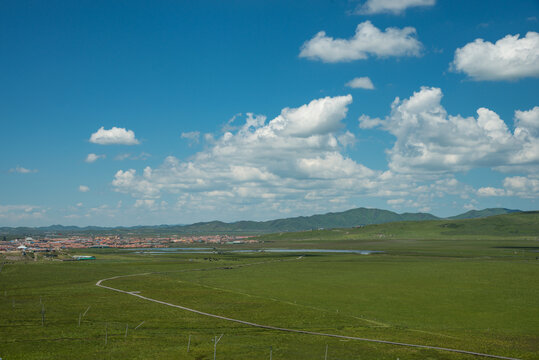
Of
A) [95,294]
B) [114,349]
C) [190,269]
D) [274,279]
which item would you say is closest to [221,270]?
[190,269]

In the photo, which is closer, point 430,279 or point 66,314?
point 66,314

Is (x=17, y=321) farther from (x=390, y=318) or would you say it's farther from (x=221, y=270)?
(x=221, y=270)

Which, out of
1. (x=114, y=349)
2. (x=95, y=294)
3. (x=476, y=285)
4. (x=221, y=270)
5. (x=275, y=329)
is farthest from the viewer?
(x=221, y=270)

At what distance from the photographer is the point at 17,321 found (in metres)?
70.0

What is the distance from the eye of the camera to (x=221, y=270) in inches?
6289

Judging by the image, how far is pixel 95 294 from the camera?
9875 centimetres

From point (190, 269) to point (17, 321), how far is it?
317ft

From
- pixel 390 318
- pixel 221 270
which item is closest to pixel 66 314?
pixel 390 318

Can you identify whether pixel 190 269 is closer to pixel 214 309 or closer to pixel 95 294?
pixel 95 294

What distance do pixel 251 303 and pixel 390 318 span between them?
89.0ft

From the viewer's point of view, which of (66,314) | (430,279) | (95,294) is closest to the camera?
(66,314)

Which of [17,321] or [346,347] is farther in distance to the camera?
[17,321]

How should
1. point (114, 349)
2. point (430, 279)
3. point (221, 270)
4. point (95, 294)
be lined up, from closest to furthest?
point (114, 349) < point (95, 294) < point (430, 279) < point (221, 270)

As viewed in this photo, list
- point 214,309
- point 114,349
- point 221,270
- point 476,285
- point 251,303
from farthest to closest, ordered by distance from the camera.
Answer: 1. point 221,270
2. point 476,285
3. point 251,303
4. point 214,309
5. point 114,349
